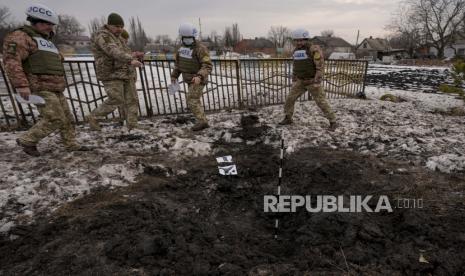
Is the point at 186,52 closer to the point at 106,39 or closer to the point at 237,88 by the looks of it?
the point at 106,39

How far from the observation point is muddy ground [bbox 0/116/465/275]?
224cm

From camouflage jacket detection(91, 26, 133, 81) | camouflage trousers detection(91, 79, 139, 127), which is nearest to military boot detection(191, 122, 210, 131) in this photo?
camouflage trousers detection(91, 79, 139, 127)

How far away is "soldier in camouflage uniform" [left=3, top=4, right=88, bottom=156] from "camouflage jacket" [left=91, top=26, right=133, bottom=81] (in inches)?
29.8

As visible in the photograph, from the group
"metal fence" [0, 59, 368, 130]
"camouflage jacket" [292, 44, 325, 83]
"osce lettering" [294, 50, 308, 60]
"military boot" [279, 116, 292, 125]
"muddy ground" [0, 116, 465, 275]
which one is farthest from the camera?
"metal fence" [0, 59, 368, 130]

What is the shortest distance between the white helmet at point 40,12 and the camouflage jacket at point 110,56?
2.89ft

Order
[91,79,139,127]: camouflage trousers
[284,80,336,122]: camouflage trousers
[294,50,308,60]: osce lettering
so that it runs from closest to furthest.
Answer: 1. [91,79,139,127]: camouflage trousers
2. [294,50,308,60]: osce lettering
3. [284,80,336,122]: camouflage trousers

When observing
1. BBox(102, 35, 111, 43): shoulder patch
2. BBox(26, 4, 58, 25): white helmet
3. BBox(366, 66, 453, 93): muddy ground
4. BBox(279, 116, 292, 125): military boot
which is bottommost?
BBox(366, 66, 453, 93): muddy ground

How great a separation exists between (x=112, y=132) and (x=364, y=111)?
244 inches

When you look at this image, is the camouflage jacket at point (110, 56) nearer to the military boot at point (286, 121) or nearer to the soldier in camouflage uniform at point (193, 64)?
the soldier in camouflage uniform at point (193, 64)

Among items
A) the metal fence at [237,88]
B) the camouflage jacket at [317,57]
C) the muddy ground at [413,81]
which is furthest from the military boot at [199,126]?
the muddy ground at [413,81]

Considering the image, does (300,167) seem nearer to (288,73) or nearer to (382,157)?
(382,157)

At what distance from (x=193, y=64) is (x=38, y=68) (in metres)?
2.59

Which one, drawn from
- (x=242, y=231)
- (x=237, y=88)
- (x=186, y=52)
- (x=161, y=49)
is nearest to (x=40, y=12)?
(x=186, y=52)

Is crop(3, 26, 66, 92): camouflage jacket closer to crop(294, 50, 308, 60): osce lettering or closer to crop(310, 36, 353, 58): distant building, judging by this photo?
crop(294, 50, 308, 60): osce lettering
